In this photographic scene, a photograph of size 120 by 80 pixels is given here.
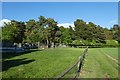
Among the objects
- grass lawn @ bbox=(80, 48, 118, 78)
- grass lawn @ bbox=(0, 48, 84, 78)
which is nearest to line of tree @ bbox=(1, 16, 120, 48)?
grass lawn @ bbox=(0, 48, 84, 78)

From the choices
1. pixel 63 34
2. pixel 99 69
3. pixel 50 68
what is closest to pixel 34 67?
pixel 50 68

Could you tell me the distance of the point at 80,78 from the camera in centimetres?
1380

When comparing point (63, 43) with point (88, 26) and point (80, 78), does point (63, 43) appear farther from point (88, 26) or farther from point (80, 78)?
point (80, 78)

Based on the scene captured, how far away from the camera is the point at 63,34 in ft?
451

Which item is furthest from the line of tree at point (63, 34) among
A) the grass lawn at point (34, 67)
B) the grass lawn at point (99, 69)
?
the grass lawn at point (99, 69)

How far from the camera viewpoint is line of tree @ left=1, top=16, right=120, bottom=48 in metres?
126

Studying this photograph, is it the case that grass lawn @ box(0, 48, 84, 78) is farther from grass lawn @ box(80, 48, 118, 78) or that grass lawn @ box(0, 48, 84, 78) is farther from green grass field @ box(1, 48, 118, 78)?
grass lawn @ box(80, 48, 118, 78)

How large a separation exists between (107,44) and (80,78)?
391 ft

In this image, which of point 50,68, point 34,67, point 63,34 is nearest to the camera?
point 50,68

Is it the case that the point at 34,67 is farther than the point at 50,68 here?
Yes

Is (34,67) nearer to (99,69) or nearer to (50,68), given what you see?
(50,68)

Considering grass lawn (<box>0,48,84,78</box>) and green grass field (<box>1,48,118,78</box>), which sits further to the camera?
green grass field (<box>1,48,118,78</box>)

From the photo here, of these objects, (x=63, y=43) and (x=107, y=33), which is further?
(x=107, y=33)

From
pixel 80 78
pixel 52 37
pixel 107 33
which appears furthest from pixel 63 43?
pixel 80 78
